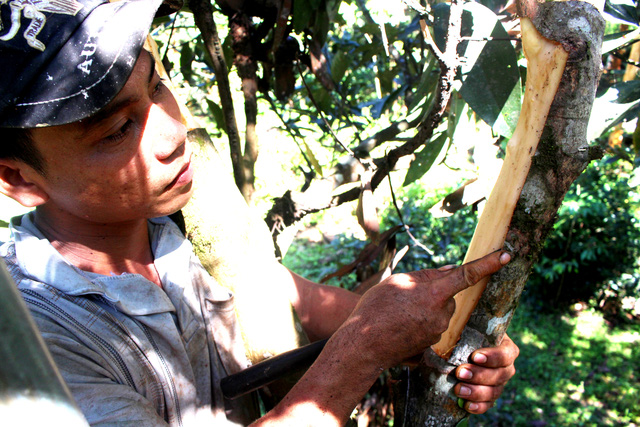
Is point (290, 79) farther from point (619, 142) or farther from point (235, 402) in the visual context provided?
point (619, 142)

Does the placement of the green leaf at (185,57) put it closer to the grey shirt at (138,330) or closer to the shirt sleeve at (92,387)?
the grey shirt at (138,330)

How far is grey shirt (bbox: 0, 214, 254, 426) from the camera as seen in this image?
934mm

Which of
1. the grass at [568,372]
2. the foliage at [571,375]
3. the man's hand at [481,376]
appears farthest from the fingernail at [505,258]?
the foliage at [571,375]

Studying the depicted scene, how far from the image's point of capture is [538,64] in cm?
97

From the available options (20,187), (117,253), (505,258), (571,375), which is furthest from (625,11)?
(571,375)

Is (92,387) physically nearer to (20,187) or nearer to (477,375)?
(20,187)

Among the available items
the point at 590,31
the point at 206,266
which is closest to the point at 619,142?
the point at 590,31

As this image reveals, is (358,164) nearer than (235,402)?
No

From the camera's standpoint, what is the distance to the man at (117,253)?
0.91 meters

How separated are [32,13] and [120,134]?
0.26 metres

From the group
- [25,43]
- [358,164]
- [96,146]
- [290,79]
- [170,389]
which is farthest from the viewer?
[290,79]

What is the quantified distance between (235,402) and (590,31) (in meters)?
1.17

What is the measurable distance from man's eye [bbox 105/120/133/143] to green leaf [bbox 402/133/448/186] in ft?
3.65

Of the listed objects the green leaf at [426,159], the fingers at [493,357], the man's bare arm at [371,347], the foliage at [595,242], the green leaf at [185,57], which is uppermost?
the green leaf at [185,57]
